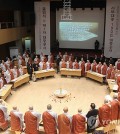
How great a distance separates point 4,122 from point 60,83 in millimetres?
6376

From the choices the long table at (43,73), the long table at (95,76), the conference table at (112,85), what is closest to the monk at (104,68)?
the long table at (95,76)

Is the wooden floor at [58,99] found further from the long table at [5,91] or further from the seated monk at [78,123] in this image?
the seated monk at [78,123]

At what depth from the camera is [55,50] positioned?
72.1ft

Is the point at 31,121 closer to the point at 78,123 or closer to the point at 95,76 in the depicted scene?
the point at 78,123

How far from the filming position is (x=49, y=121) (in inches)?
339

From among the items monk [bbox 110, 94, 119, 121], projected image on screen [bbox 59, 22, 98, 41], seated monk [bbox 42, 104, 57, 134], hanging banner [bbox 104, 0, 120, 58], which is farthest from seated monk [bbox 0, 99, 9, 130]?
projected image on screen [bbox 59, 22, 98, 41]

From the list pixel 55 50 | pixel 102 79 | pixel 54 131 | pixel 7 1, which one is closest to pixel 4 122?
pixel 54 131

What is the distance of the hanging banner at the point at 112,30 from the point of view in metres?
17.3

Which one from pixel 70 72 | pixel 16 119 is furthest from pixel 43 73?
pixel 16 119

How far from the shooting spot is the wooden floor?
11972 mm

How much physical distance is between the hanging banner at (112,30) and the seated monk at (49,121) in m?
11.0

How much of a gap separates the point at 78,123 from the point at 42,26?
12136 millimetres

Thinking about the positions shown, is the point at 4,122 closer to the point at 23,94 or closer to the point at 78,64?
the point at 23,94

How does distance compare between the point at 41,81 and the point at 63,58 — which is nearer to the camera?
the point at 41,81
